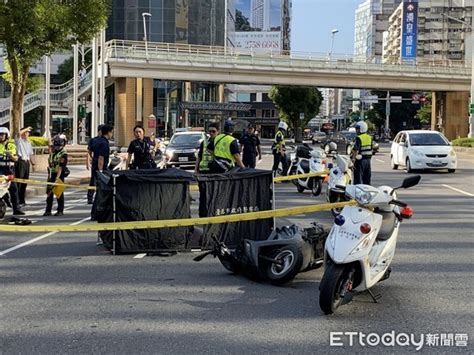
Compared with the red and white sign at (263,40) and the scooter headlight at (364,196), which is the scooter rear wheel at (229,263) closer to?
the scooter headlight at (364,196)

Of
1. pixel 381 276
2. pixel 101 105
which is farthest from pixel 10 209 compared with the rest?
pixel 101 105

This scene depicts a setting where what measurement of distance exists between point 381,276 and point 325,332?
43.9 inches

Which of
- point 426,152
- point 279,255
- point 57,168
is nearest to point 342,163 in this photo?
point 57,168

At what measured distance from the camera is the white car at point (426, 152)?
1000 inches

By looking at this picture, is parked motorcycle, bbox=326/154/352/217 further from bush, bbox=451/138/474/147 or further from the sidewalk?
bush, bbox=451/138/474/147

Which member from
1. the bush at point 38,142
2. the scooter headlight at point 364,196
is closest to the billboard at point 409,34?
the bush at point 38,142

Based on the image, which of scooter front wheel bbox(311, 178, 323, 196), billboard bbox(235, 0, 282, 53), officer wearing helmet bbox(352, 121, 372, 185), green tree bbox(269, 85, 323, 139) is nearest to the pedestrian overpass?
green tree bbox(269, 85, 323, 139)

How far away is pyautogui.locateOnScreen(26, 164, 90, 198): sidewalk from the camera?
18756 mm

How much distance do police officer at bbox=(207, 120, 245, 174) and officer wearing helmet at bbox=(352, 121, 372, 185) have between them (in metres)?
4.44

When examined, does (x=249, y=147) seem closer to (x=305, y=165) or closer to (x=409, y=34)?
(x=305, y=165)

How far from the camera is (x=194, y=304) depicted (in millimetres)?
6855

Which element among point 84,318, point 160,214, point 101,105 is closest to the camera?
point 84,318

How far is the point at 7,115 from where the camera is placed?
62.1m

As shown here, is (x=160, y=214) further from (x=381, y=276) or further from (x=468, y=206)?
(x=468, y=206)
